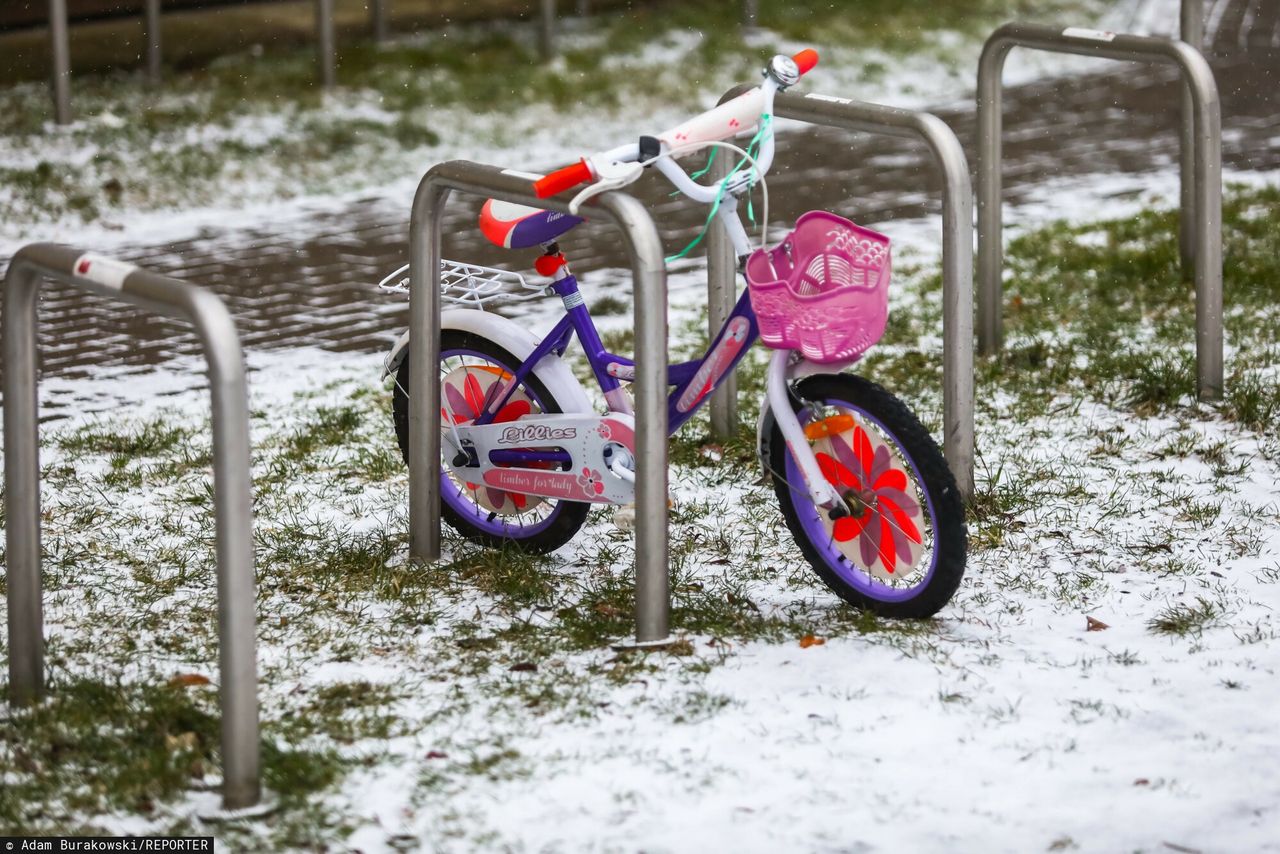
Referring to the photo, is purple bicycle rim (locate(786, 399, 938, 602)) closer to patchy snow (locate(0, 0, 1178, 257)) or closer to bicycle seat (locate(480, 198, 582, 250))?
bicycle seat (locate(480, 198, 582, 250))

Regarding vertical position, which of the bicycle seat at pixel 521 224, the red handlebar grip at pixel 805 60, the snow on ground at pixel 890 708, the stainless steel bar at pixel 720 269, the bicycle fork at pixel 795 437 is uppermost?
the red handlebar grip at pixel 805 60

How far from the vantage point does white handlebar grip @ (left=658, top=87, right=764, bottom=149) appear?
12.3 ft

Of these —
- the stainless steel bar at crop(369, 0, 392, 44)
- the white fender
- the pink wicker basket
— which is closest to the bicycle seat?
the white fender

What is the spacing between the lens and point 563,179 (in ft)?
11.8

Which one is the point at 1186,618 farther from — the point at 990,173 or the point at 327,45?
the point at 327,45

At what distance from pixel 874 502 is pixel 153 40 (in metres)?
7.77

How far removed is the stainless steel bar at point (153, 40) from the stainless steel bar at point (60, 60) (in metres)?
1.04

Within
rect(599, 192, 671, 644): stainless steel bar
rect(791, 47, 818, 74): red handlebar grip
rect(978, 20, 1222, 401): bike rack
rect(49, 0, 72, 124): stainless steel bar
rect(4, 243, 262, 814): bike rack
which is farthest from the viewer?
rect(49, 0, 72, 124): stainless steel bar

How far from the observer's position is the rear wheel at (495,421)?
171 inches

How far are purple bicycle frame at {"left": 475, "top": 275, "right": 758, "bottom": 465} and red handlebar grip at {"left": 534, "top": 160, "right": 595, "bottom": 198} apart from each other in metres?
0.48

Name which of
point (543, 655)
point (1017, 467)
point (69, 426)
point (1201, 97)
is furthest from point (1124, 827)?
point (69, 426)

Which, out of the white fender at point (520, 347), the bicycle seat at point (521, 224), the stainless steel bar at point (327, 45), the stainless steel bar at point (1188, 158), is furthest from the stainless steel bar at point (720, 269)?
the stainless steel bar at point (327, 45)

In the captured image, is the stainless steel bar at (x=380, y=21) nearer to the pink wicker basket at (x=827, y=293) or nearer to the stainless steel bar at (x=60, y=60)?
the stainless steel bar at (x=60, y=60)

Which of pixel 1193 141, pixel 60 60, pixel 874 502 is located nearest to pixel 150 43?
pixel 60 60
